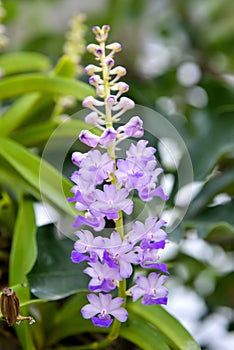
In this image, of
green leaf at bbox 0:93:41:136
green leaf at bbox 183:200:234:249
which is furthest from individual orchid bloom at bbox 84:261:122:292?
green leaf at bbox 0:93:41:136

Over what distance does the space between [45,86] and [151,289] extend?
33cm

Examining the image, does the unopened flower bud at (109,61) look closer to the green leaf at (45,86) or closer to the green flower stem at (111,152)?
the green flower stem at (111,152)

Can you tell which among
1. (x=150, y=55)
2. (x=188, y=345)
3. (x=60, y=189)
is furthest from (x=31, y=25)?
(x=188, y=345)

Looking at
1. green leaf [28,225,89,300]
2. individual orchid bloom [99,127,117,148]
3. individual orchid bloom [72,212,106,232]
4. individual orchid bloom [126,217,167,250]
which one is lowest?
green leaf [28,225,89,300]

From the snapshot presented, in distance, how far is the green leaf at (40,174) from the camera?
0.62 meters

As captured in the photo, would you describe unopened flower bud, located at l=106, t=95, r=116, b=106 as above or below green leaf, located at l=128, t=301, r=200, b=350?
above

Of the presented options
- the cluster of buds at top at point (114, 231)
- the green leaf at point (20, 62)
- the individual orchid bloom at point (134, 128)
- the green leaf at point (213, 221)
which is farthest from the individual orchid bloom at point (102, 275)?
the green leaf at point (20, 62)

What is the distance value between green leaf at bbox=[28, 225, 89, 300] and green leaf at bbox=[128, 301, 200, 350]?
0.07m

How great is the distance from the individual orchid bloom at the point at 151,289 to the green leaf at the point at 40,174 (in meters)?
0.14

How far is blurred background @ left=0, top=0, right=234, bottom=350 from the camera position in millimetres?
809

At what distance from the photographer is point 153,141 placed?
0.78m

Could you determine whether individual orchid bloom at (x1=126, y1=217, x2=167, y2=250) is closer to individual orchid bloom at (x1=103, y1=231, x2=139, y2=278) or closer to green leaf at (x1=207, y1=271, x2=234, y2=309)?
individual orchid bloom at (x1=103, y1=231, x2=139, y2=278)

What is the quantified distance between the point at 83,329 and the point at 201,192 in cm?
28

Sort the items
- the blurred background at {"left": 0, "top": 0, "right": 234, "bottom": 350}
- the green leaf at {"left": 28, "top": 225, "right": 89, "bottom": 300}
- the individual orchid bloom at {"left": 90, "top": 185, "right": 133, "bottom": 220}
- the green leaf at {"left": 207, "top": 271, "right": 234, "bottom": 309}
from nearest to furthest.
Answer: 1. the individual orchid bloom at {"left": 90, "top": 185, "right": 133, "bottom": 220}
2. the green leaf at {"left": 28, "top": 225, "right": 89, "bottom": 300}
3. the blurred background at {"left": 0, "top": 0, "right": 234, "bottom": 350}
4. the green leaf at {"left": 207, "top": 271, "right": 234, "bottom": 309}
